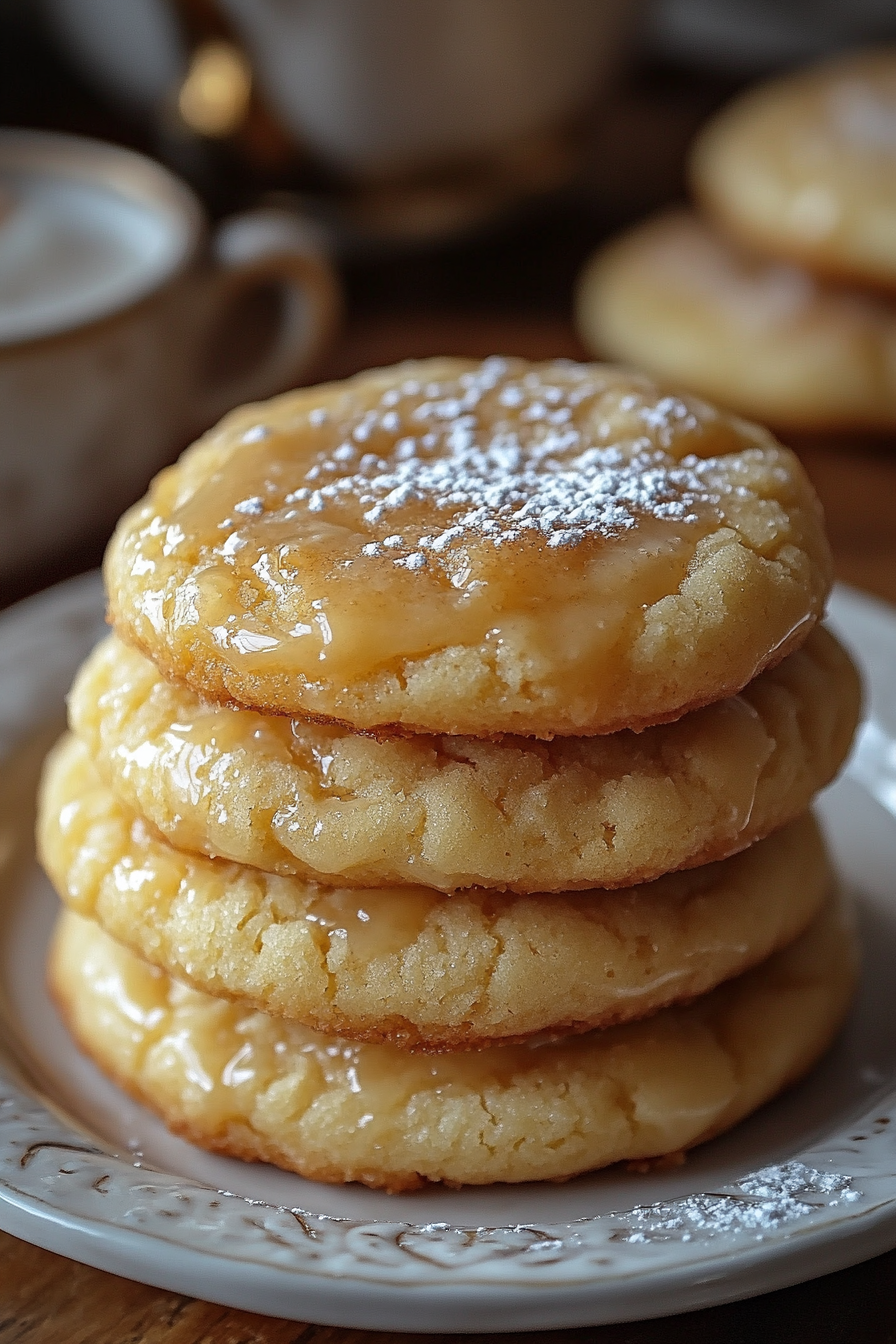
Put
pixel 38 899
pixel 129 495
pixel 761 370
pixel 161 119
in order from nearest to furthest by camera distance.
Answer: pixel 38 899
pixel 129 495
pixel 761 370
pixel 161 119

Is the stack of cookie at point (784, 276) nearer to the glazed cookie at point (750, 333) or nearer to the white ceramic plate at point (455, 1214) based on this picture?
the glazed cookie at point (750, 333)

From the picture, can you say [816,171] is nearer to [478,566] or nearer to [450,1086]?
[478,566]

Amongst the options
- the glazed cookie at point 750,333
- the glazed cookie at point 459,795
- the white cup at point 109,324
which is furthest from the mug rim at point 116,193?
the glazed cookie at point 459,795

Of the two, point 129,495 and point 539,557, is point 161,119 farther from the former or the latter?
point 539,557

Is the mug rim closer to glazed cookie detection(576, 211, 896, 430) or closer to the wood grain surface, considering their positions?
glazed cookie detection(576, 211, 896, 430)

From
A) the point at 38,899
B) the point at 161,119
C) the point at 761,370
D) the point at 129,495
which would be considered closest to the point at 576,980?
the point at 38,899

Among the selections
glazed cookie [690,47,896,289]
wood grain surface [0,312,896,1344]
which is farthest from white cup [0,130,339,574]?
wood grain surface [0,312,896,1344]
